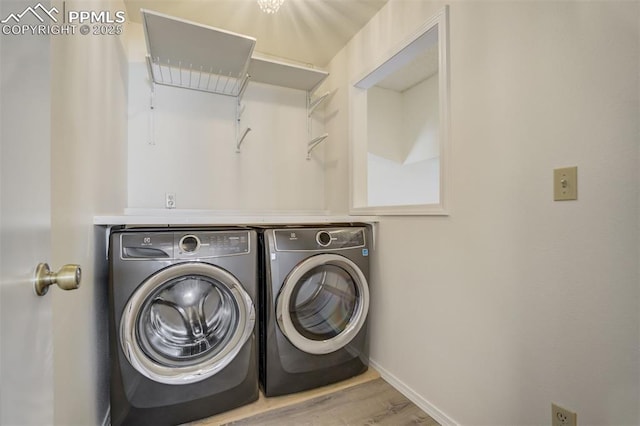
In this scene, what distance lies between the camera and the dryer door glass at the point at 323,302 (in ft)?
5.45

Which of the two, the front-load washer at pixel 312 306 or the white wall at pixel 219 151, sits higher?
the white wall at pixel 219 151

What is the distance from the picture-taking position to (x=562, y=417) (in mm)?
951

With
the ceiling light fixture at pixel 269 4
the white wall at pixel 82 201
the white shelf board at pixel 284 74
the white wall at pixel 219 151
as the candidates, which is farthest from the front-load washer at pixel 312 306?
the white shelf board at pixel 284 74

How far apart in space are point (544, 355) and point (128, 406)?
1685mm

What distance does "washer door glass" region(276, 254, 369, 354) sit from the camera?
1.56m

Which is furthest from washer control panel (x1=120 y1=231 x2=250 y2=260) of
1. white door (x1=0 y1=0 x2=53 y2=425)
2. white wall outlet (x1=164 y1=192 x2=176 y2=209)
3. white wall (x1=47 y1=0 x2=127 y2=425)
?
white wall outlet (x1=164 y1=192 x2=176 y2=209)

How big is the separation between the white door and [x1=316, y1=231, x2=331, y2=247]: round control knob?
1206 millimetres

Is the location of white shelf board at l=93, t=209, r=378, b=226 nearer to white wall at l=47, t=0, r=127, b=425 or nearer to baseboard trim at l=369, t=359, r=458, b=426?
white wall at l=47, t=0, r=127, b=425

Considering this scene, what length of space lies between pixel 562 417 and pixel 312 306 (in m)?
1.17

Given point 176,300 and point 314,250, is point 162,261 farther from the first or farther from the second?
point 314,250

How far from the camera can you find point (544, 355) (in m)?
1.00

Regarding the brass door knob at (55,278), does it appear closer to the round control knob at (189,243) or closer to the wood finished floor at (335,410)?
the round control knob at (189,243)

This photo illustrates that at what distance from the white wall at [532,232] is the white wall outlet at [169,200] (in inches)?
65.6

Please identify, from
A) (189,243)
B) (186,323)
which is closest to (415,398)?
(186,323)
